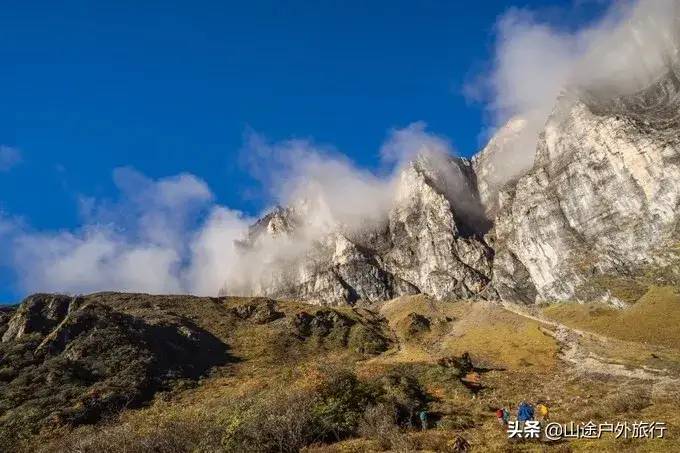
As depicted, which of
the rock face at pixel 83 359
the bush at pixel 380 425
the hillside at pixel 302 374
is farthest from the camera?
the rock face at pixel 83 359

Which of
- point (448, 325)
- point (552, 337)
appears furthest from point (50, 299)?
point (552, 337)

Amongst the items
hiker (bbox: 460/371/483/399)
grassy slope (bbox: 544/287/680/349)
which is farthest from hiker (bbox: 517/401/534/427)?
grassy slope (bbox: 544/287/680/349)

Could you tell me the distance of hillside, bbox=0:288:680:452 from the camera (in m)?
31.9

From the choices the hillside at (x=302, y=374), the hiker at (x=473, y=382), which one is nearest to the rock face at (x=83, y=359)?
the hillside at (x=302, y=374)

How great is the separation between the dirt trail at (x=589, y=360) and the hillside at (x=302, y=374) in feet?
2.24

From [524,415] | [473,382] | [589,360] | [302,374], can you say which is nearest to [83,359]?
[302,374]

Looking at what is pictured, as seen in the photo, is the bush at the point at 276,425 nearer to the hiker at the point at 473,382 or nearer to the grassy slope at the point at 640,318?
the hiker at the point at 473,382

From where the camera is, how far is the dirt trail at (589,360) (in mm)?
81562

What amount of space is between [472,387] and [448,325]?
4417 inches

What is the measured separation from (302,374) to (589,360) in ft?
275

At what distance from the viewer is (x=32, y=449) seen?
5284 centimetres

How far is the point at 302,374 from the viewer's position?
179ft

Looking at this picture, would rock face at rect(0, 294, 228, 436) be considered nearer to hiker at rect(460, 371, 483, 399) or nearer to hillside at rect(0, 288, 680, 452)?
hillside at rect(0, 288, 680, 452)

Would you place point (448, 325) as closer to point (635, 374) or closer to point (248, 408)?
point (635, 374)
